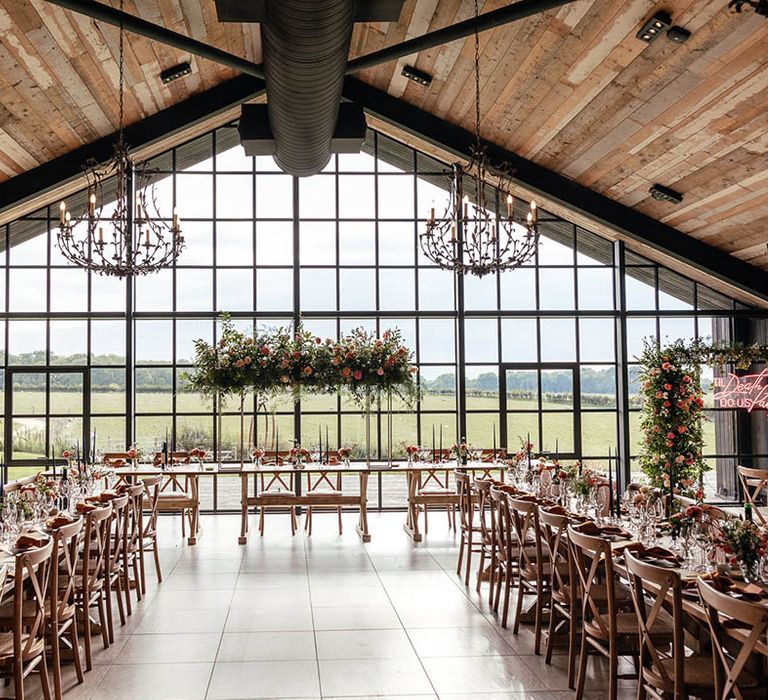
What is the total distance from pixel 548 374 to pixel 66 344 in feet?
→ 21.7

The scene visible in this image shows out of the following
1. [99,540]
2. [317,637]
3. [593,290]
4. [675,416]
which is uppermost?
[593,290]

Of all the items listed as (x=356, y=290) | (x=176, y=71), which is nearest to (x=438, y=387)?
(x=356, y=290)

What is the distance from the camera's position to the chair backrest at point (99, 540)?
4.49 metres

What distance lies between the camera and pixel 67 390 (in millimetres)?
10031

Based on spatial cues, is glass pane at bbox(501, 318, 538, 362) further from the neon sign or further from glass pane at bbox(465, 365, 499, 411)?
the neon sign

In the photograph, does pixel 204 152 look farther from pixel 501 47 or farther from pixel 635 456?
pixel 635 456

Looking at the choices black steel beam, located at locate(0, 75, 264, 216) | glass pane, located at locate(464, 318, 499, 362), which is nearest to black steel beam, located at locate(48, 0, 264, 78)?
black steel beam, located at locate(0, 75, 264, 216)

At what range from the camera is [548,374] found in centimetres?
1038

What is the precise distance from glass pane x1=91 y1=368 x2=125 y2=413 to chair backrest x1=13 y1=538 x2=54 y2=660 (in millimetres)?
6222

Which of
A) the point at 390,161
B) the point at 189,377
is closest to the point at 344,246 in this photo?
the point at 390,161

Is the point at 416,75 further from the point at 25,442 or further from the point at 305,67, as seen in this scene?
the point at 25,442

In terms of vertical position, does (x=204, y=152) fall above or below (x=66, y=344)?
above

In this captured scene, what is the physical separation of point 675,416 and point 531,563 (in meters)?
5.11

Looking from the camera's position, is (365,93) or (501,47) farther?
(365,93)
